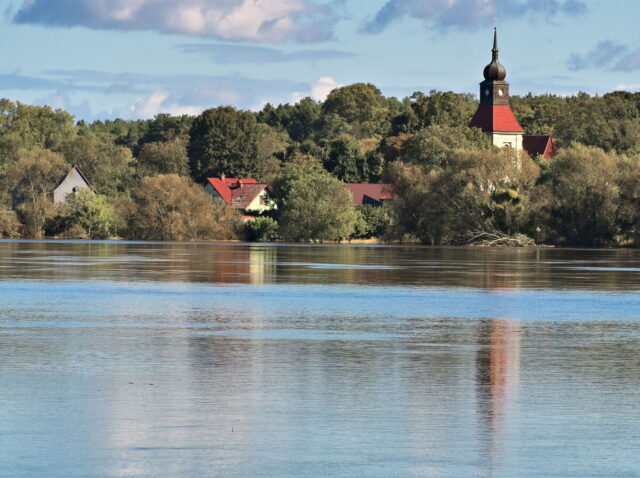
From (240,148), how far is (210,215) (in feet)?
128

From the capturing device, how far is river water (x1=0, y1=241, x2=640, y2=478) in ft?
35.6

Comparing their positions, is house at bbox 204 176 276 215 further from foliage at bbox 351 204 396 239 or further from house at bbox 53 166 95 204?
foliage at bbox 351 204 396 239

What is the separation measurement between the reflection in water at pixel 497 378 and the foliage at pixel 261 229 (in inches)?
3519

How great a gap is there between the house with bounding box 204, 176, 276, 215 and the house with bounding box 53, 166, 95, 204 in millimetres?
14956

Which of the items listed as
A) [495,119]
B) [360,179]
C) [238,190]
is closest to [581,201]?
[495,119]

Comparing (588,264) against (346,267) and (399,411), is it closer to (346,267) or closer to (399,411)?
(346,267)

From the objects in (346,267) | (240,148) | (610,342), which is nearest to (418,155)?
(240,148)

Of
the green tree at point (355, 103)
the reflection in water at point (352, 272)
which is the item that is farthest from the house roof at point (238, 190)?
the reflection in water at point (352, 272)

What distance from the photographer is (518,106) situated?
170 meters

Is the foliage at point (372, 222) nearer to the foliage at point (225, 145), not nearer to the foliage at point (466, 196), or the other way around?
the foliage at point (466, 196)

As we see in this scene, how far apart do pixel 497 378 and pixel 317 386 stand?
8.79 ft

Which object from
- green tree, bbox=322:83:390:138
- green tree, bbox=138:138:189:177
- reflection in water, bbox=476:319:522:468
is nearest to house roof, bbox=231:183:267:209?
green tree, bbox=138:138:189:177

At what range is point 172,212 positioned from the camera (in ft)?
364

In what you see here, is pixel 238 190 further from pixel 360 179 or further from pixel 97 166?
pixel 97 166
